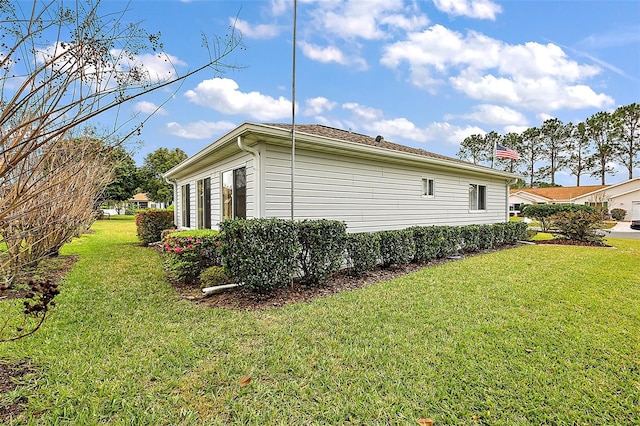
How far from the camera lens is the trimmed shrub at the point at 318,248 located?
5535 millimetres

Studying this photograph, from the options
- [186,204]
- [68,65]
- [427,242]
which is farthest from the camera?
[186,204]

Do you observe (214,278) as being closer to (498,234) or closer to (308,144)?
(308,144)

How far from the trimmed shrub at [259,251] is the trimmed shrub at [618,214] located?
127 feet

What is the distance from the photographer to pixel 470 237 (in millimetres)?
9875

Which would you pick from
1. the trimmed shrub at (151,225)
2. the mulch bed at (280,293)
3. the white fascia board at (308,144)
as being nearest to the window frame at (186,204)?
the trimmed shrub at (151,225)

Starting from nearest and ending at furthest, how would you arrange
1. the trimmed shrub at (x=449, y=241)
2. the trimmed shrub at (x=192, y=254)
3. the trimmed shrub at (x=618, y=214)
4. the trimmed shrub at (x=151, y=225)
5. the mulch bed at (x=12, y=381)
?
the mulch bed at (x=12, y=381) < the trimmed shrub at (x=192, y=254) < the trimmed shrub at (x=449, y=241) < the trimmed shrub at (x=151, y=225) < the trimmed shrub at (x=618, y=214)

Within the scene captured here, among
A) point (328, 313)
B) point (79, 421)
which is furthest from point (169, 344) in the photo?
point (328, 313)

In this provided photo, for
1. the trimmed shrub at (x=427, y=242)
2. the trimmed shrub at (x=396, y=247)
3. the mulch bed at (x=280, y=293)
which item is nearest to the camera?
the mulch bed at (x=280, y=293)

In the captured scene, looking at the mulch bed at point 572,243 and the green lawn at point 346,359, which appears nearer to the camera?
the green lawn at point 346,359

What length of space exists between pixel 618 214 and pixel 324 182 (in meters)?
37.0

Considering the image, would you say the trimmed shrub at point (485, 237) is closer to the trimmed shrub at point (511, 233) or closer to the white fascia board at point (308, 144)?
the trimmed shrub at point (511, 233)

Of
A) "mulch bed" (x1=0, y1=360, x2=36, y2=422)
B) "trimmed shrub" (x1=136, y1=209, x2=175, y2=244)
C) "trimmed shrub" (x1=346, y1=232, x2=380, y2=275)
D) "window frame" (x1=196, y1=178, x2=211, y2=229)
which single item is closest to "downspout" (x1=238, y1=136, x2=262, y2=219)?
"trimmed shrub" (x1=346, y1=232, x2=380, y2=275)

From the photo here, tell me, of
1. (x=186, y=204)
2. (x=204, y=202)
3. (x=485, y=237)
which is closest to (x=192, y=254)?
(x=204, y=202)

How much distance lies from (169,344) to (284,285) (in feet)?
7.47
